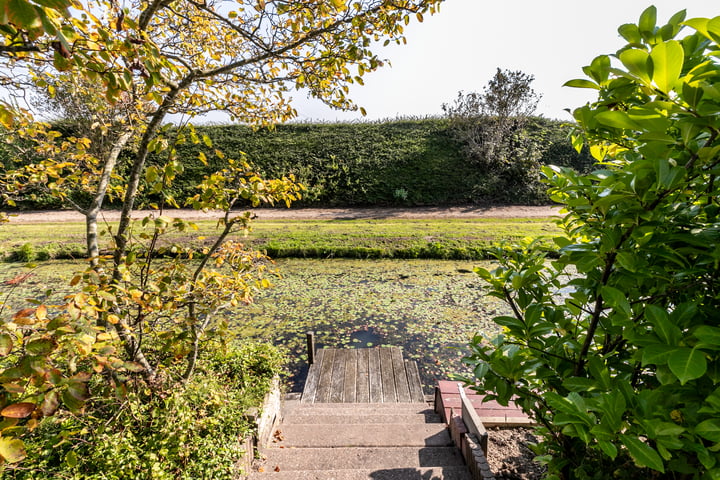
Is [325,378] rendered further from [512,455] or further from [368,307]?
[512,455]

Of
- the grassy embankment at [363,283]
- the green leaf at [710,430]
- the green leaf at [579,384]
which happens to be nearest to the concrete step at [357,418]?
the grassy embankment at [363,283]

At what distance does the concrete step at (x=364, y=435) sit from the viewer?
2.94 metres

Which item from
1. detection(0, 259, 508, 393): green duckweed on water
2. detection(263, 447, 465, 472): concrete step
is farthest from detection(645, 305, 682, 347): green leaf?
detection(0, 259, 508, 393): green duckweed on water

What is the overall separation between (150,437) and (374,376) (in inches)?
117

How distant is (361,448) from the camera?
2838mm

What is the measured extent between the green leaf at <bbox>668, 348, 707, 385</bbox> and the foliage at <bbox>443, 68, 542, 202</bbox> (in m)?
16.5

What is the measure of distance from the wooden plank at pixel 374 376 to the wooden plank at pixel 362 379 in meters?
0.04

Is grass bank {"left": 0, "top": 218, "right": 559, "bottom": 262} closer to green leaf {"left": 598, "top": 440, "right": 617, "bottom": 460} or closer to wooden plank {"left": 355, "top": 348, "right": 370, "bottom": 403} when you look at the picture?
wooden plank {"left": 355, "top": 348, "right": 370, "bottom": 403}

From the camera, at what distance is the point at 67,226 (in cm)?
1233

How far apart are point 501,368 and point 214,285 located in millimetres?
2226

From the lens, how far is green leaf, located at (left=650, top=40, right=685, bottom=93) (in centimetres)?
65

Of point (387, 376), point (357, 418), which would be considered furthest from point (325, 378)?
point (357, 418)

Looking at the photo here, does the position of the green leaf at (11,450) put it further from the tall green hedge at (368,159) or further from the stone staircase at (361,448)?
the tall green hedge at (368,159)

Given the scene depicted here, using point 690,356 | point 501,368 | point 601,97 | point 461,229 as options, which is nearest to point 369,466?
point 501,368
